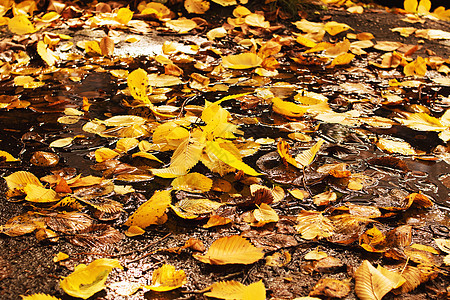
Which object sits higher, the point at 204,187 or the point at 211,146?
the point at 211,146

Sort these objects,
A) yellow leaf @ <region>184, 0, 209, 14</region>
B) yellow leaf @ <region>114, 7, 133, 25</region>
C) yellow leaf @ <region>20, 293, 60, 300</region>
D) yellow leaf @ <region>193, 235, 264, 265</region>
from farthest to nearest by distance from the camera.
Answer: yellow leaf @ <region>184, 0, 209, 14</region> < yellow leaf @ <region>114, 7, 133, 25</region> < yellow leaf @ <region>193, 235, 264, 265</region> < yellow leaf @ <region>20, 293, 60, 300</region>

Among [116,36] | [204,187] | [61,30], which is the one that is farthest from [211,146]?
[61,30]

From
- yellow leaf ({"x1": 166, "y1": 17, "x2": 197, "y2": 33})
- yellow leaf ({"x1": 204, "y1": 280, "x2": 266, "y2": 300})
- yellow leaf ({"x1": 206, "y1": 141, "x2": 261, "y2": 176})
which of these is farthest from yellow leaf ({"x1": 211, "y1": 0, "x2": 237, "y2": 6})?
yellow leaf ({"x1": 204, "y1": 280, "x2": 266, "y2": 300})

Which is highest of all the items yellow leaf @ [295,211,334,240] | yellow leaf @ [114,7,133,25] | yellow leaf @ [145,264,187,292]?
yellow leaf @ [114,7,133,25]

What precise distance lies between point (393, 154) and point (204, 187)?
0.79m

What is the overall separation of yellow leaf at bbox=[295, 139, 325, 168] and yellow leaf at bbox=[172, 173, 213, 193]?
357 mm

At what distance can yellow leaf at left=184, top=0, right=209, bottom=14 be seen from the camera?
3.13m

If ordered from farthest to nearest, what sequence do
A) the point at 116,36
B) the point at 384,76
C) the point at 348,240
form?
the point at 116,36
the point at 384,76
the point at 348,240

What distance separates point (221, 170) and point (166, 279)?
0.50 m

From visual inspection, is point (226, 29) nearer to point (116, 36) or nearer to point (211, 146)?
point (116, 36)

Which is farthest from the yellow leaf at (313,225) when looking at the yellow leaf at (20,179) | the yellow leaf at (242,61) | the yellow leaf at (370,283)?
the yellow leaf at (242,61)

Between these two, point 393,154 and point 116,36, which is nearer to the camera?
point 393,154

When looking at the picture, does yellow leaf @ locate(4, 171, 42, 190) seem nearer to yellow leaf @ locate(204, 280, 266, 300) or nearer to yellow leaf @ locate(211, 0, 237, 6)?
yellow leaf @ locate(204, 280, 266, 300)

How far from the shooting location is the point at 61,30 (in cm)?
276
